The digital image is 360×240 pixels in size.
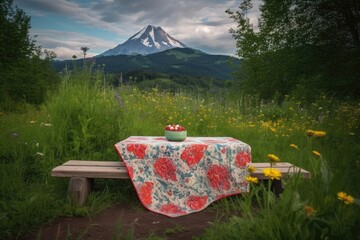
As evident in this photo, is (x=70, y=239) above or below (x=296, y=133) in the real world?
below

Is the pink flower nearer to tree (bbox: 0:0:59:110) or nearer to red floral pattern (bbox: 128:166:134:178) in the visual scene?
red floral pattern (bbox: 128:166:134:178)

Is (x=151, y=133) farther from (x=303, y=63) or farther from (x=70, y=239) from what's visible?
(x=303, y=63)

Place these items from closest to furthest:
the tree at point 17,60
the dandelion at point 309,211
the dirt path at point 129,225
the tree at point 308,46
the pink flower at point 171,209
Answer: the dandelion at point 309,211
the dirt path at point 129,225
the pink flower at point 171,209
the tree at point 308,46
the tree at point 17,60

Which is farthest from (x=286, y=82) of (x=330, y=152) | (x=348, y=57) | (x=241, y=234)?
(x=241, y=234)

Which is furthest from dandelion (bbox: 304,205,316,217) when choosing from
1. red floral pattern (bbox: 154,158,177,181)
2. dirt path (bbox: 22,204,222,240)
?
red floral pattern (bbox: 154,158,177,181)

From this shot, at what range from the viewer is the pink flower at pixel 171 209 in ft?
11.4

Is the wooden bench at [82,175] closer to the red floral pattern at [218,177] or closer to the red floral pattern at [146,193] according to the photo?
the red floral pattern at [146,193]

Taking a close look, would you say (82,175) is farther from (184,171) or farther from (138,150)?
(184,171)

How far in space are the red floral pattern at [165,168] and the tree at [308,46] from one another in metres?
12.0

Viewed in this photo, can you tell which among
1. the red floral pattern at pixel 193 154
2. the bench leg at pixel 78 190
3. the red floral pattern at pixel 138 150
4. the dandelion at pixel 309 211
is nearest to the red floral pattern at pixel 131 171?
the red floral pattern at pixel 138 150

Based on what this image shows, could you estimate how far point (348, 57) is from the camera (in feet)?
46.2

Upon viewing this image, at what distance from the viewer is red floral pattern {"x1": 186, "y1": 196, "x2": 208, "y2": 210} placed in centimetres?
355

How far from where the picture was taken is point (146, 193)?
3562 millimetres

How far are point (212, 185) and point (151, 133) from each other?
212cm
